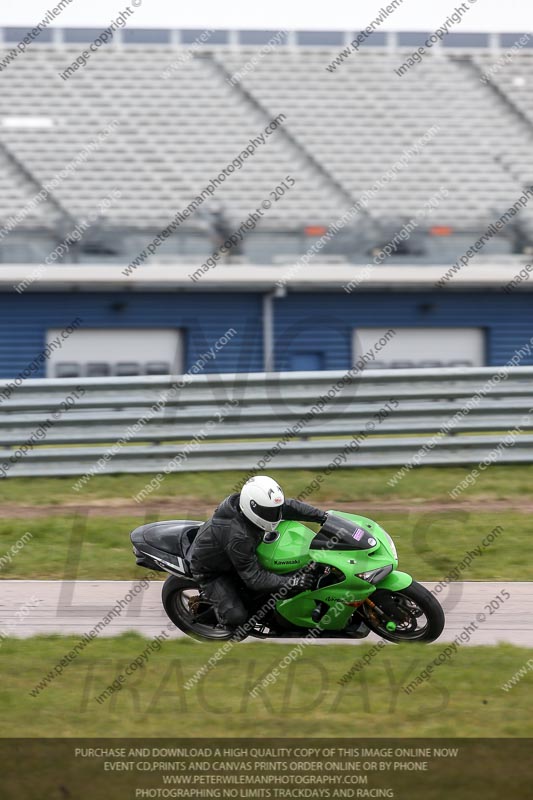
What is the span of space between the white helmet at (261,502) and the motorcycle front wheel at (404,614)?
0.74 meters

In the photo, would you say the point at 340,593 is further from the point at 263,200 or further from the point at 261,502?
the point at 263,200

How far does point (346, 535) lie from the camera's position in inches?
265

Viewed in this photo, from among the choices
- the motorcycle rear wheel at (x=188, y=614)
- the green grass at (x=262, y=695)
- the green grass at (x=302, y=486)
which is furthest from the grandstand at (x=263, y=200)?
the green grass at (x=262, y=695)

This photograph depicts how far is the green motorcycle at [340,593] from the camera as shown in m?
6.64

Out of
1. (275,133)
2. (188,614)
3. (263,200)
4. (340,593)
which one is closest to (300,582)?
(340,593)

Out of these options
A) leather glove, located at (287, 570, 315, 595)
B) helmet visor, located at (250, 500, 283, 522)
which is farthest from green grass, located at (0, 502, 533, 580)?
helmet visor, located at (250, 500, 283, 522)

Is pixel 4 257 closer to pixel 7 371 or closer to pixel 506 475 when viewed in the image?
pixel 7 371

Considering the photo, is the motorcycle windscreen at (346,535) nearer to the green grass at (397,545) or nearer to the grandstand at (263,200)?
the green grass at (397,545)

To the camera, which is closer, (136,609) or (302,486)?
(136,609)

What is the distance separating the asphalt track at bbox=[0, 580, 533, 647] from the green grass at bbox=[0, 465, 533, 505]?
2.51 m

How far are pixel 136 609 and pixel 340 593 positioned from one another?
5.82 feet

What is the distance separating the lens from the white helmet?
6566 millimetres

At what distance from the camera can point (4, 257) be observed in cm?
2089
